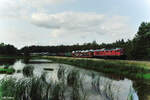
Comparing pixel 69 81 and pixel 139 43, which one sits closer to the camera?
pixel 69 81

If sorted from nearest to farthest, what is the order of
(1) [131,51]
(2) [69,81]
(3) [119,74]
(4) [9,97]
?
(4) [9,97]
(2) [69,81]
(3) [119,74]
(1) [131,51]

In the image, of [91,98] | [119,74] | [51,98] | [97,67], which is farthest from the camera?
[97,67]

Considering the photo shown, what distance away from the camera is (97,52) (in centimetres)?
5125

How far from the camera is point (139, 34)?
154ft

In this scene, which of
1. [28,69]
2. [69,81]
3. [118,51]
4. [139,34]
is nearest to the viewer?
[69,81]

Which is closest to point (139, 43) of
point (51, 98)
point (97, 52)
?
point (97, 52)

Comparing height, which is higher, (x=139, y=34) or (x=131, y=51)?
(x=139, y=34)

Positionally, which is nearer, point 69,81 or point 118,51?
point 69,81

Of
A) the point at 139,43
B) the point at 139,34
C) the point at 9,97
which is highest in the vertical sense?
the point at 139,34

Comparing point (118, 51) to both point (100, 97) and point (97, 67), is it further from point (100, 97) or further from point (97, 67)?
point (100, 97)

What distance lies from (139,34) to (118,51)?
11182mm

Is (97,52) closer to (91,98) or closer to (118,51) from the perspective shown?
(118,51)

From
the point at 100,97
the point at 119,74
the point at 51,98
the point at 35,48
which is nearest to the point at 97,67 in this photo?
the point at 119,74

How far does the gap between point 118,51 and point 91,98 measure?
3063cm
